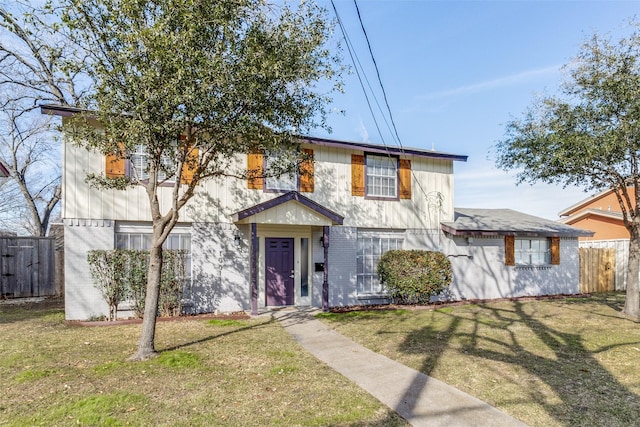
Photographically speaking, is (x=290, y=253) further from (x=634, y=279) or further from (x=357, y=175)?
(x=634, y=279)

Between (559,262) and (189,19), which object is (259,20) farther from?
(559,262)

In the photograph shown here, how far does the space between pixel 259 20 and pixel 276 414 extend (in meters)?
6.05

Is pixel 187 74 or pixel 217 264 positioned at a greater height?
pixel 187 74

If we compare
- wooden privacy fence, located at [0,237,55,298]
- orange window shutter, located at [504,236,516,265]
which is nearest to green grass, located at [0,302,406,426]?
wooden privacy fence, located at [0,237,55,298]

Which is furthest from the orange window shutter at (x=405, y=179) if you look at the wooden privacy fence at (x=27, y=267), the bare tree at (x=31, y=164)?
the bare tree at (x=31, y=164)

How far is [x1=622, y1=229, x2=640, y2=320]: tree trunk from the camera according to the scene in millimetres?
10109

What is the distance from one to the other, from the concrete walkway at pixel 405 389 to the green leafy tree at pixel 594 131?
22.7ft

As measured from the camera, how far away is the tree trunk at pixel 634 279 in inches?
398

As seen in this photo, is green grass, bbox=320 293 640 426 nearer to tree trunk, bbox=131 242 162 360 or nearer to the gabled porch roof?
the gabled porch roof

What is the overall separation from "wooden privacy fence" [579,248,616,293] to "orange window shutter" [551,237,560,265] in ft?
5.70

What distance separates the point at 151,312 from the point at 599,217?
24522 millimetres

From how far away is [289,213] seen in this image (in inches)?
417

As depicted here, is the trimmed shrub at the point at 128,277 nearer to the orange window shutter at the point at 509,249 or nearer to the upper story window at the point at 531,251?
the orange window shutter at the point at 509,249

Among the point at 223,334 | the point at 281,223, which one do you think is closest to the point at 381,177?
the point at 281,223
